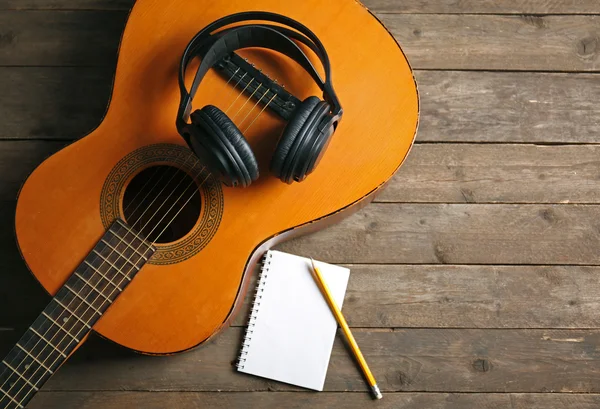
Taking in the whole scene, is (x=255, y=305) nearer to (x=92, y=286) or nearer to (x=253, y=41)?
(x=92, y=286)

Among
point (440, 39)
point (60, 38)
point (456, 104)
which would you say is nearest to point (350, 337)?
point (456, 104)

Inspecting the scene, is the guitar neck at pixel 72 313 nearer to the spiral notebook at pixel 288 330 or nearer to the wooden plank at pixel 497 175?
the spiral notebook at pixel 288 330

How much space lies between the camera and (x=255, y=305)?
1398 mm

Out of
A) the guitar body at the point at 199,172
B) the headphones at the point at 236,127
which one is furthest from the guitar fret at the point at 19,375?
the headphones at the point at 236,127

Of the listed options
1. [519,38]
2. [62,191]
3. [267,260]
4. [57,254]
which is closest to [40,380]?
[57,254]

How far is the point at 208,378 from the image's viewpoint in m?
1.39

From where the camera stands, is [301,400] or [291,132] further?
[301,400]

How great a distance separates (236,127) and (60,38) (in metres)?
0.69

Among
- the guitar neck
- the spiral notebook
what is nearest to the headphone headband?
the guitar neck

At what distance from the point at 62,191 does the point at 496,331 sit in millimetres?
1064

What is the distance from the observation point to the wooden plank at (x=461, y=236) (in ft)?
4.82

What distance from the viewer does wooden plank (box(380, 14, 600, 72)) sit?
1564 millimetres

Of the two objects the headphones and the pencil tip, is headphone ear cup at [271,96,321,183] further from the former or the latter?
the pencil tip

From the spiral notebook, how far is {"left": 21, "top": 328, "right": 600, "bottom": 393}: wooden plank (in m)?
0.03
